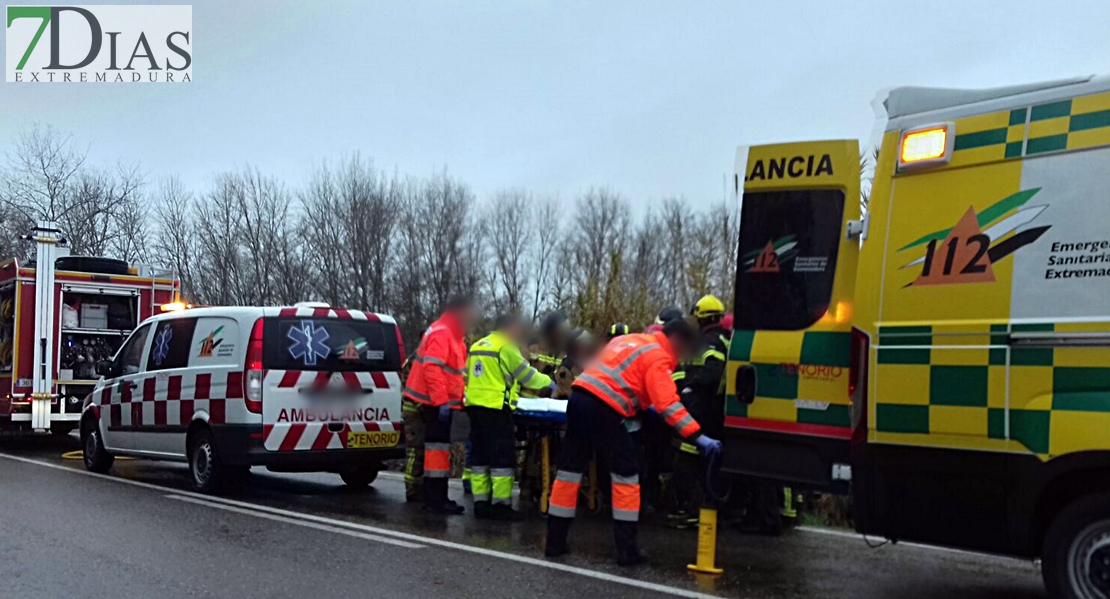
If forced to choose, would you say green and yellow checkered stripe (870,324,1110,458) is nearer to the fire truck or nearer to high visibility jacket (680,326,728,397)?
high visibility jacket (680,326,728,397)

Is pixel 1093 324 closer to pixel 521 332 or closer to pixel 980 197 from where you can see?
pixel 980 197

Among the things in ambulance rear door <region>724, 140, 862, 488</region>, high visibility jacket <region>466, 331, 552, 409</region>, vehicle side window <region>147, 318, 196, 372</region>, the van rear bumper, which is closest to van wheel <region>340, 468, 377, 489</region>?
the van rear bumper

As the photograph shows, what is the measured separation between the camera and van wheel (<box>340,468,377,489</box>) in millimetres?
10234

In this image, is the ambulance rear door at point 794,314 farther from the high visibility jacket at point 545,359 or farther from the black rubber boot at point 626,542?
the high visibility jacket at point 545,359

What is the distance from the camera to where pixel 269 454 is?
9008 millimetres

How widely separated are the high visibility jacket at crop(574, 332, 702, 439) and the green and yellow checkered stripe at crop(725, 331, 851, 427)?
50 centimetres

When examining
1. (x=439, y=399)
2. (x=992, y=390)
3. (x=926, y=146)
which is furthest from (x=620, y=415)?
(x=439, y=399)

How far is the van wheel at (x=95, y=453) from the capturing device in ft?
36.9

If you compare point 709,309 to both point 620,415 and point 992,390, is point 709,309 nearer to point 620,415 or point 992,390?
point 620,415

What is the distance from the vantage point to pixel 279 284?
126 feet

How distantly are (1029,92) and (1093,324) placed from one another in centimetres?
116

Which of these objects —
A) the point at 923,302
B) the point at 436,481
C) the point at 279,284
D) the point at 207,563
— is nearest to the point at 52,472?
the point at 436,481

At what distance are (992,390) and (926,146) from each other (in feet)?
4.09

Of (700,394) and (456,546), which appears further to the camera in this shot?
(700,394)
